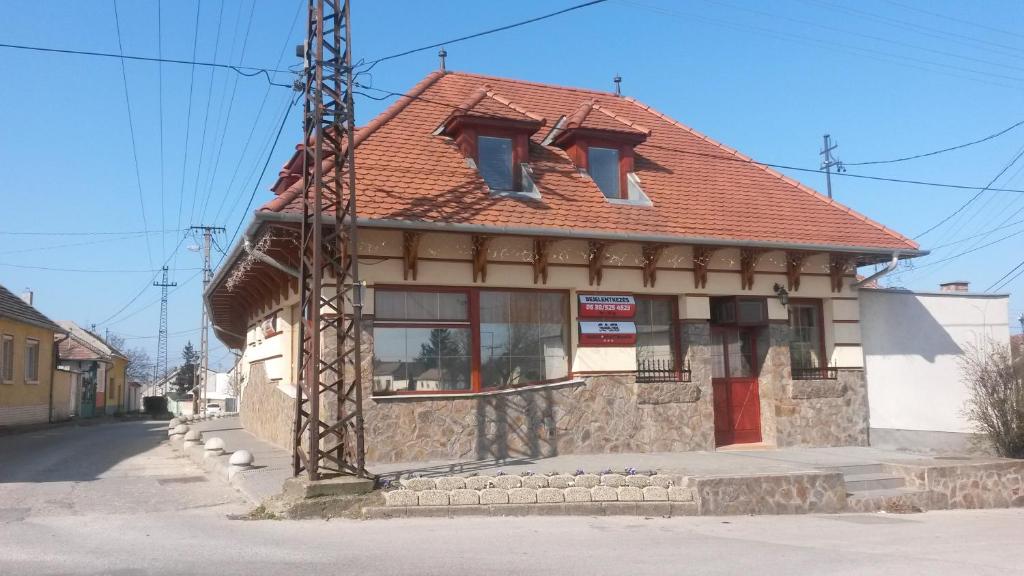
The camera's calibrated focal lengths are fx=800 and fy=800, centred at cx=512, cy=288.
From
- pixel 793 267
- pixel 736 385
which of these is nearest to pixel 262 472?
pixel 736 385

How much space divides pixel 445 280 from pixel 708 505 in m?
5.33

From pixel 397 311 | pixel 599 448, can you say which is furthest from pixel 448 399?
pixel 599 448

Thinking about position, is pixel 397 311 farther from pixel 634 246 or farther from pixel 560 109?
pixel 560 109

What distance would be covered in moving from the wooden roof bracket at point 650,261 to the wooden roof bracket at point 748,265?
178 centimetres

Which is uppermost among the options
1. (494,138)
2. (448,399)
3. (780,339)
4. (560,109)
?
(560,109)

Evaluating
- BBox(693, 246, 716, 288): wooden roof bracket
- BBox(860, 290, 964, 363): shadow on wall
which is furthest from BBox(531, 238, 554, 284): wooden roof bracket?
BBox(860, 290, 964, 363): shadow on wall

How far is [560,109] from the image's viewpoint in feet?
57.2

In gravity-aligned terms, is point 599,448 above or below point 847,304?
below

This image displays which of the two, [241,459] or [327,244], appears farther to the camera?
[241,459]

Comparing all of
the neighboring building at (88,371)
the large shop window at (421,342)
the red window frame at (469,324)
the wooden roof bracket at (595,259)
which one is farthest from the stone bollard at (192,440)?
the neighboring building at (88,371)

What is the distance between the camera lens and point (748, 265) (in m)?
15.0

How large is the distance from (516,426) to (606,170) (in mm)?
5463

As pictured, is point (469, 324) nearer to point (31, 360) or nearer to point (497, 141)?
point (497, 141)

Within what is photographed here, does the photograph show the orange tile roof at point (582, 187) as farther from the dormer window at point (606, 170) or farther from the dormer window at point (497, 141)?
the dormer window at point (606, 170)
